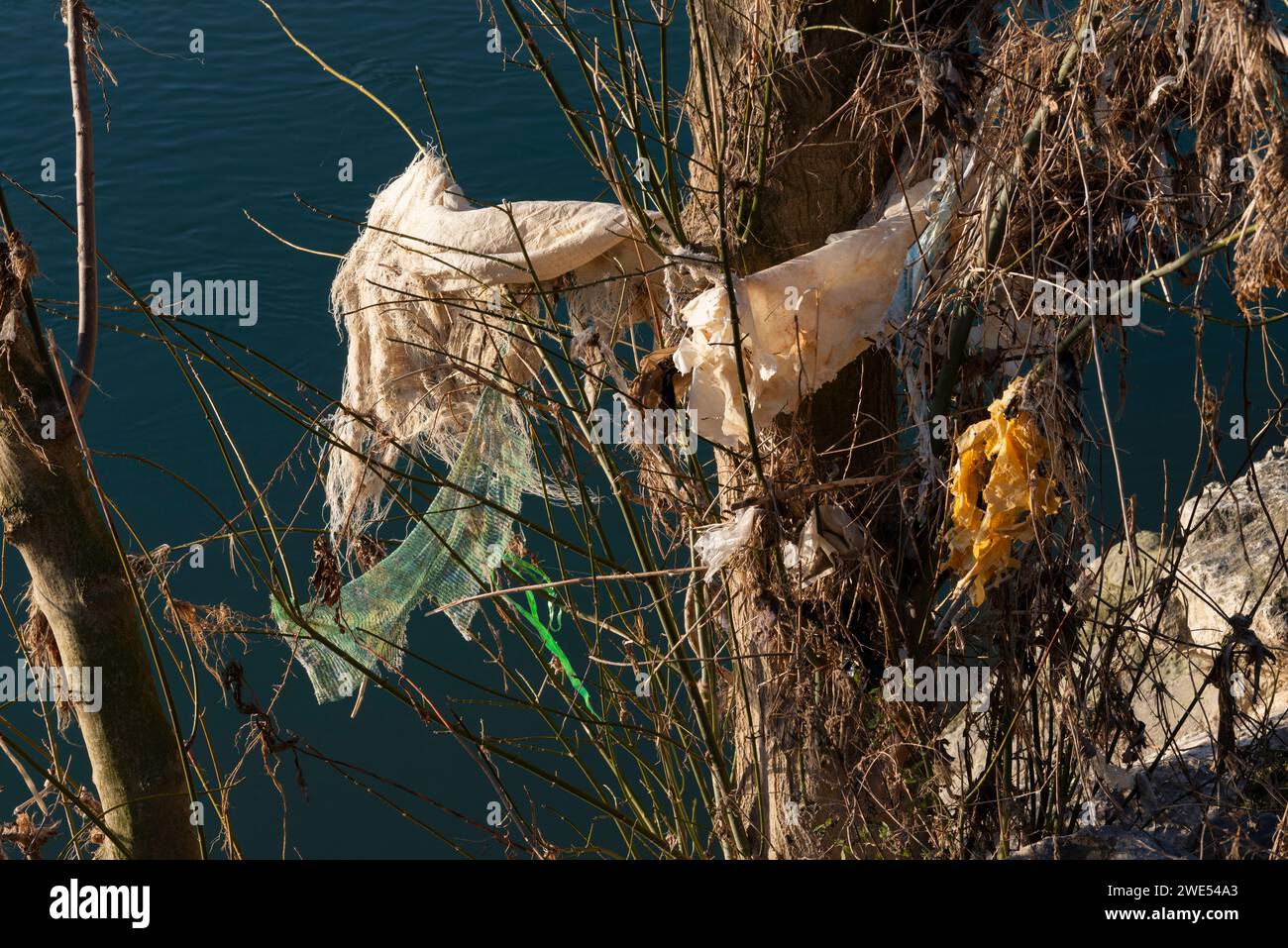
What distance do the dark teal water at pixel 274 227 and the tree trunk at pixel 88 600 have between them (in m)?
2.89

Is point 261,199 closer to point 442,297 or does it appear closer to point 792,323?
point 442,297

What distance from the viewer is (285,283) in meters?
6.23

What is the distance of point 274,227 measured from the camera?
6453 mm

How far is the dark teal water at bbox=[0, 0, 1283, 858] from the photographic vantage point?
488 centimetres

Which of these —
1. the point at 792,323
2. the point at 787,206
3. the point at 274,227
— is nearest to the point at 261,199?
the point at 274,227

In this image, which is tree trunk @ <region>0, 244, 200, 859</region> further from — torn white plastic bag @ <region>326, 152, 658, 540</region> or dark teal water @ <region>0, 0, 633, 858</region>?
dark teal water @ <region>0, 0, 633, 858</region>

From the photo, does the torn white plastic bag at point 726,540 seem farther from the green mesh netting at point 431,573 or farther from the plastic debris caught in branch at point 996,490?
the green mesh netting at point 431,573

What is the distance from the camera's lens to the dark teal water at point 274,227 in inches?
192

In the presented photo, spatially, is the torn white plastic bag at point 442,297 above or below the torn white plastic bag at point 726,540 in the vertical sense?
above

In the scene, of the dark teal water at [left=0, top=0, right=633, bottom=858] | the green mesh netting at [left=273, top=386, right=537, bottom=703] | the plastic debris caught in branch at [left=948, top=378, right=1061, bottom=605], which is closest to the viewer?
the plastic debris caught in branch at [left=948, top=378, right=1061, bottom=605]

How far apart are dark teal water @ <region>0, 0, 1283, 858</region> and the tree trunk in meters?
2.89

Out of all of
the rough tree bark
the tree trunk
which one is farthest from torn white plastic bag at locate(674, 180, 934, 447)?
the tree trunk

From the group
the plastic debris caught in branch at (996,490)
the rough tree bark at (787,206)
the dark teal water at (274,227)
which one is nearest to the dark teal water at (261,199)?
the dark teal water at (274,227)
